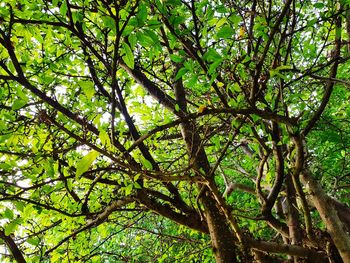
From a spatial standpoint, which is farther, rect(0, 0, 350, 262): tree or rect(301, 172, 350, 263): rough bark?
rect(301, 172, 350, 263): rough bark

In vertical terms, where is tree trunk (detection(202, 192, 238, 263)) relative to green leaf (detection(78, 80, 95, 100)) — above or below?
below

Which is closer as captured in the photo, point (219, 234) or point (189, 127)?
point (219, 234)

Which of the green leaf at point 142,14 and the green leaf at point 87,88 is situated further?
the green leaf at point 87,88

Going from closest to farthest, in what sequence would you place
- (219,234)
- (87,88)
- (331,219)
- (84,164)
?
(84,164), (87,88), (219,234), (331,219)

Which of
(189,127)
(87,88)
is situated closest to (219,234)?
(189,127)

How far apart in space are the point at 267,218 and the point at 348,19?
229cm

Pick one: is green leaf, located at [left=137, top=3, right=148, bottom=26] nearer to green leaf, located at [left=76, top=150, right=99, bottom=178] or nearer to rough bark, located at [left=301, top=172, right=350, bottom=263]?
green leaf, located at [left=76, top=150, right=99, bottom=178]

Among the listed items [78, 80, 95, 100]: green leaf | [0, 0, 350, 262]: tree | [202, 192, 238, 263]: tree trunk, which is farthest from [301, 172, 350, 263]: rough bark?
[78, 80, 95, 100]: green leaf

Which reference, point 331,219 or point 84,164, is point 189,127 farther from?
point 84,164

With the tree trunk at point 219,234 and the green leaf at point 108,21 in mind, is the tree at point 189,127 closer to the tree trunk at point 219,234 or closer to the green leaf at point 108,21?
the tree trunk at point 219,234

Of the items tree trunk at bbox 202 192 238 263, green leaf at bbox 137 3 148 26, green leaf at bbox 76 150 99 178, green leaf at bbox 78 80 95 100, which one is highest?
green leaf at bbox 78 80 95 100

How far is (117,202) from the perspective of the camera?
3.73 metres

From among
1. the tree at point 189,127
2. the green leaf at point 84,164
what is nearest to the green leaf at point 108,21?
the green leaf at point 84,164

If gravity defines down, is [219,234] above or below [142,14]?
below
